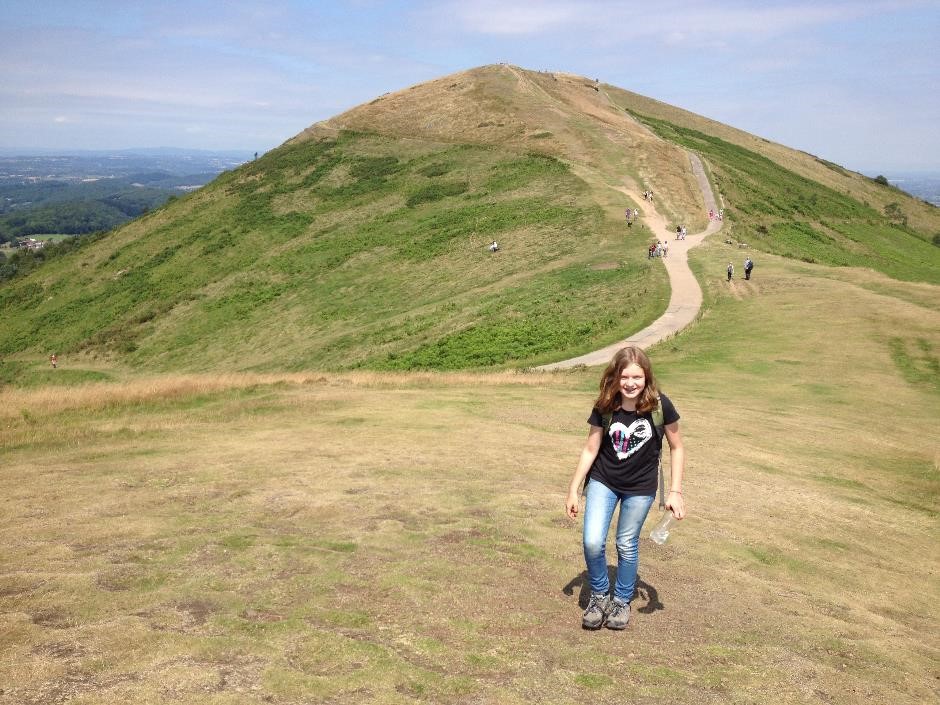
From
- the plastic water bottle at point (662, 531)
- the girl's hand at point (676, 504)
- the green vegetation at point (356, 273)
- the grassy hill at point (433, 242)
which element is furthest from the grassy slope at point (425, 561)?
the green vegetation at point (356, 273)

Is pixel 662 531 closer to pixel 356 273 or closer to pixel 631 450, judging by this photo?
pixel 631 450

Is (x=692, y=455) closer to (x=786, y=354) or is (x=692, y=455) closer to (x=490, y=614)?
(x=490, y=614)

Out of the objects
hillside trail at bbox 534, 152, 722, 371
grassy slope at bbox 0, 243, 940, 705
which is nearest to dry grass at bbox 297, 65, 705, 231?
hillside trail at bbox 534, 152, 722, 371

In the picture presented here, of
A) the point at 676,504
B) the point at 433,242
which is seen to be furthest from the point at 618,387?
the point at 433,242

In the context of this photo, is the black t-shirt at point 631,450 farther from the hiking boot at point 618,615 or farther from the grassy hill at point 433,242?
the grassy hill at point 433,242

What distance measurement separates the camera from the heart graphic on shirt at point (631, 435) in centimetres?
706

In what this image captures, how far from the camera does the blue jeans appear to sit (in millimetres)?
7188

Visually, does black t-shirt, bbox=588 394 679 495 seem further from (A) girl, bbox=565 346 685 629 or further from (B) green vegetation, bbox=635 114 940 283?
(B) green vegetation, bbox=635 114 940 283

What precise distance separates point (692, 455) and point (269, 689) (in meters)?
11.2

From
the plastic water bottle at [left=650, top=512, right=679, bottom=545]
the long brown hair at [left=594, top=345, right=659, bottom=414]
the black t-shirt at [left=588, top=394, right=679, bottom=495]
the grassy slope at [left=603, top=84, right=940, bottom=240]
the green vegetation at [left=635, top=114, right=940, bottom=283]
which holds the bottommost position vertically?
the plastic water bottle at [left=650, top=512, right=679, bottom=545]

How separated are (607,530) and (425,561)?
104 inches

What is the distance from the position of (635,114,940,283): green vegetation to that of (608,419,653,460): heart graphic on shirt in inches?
2315

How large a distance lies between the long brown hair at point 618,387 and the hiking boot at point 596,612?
204cm

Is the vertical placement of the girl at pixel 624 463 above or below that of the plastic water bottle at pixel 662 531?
above
